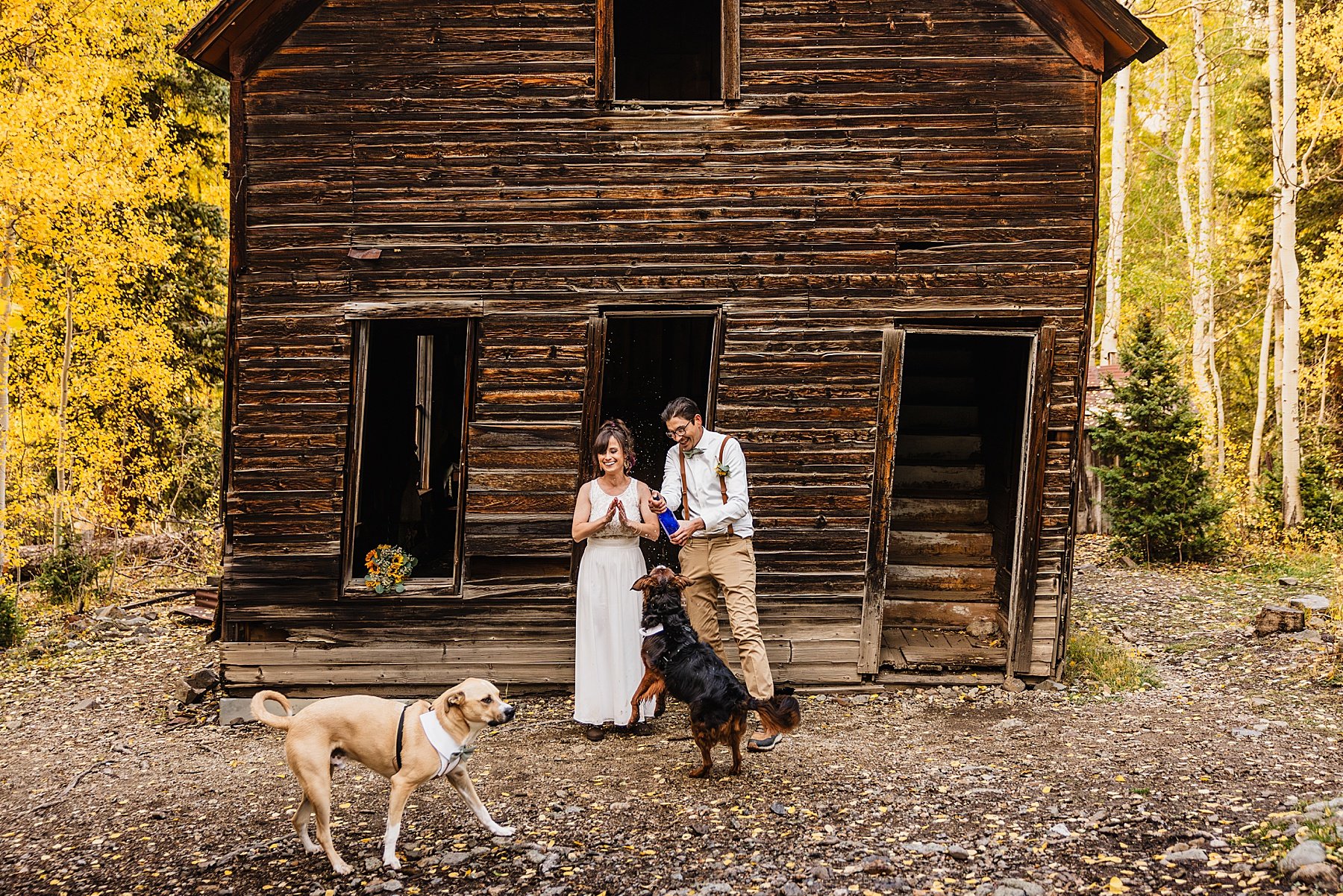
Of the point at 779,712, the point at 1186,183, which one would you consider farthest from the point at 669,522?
the point at 1186,183

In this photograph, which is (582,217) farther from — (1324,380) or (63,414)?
(1324,380)

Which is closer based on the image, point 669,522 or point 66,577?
point 669,522

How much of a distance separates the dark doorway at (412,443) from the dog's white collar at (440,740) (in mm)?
5592

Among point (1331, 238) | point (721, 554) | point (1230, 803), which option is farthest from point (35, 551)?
point (1331, 238)

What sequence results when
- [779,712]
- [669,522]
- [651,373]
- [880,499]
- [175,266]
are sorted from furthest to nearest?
[175,266] < [651,373] < [880,499] < [669,522] < [779,712]

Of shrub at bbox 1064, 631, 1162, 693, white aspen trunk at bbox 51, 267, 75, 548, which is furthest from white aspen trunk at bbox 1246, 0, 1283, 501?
white aspen trunk at bbox 51, 267, 75, 548

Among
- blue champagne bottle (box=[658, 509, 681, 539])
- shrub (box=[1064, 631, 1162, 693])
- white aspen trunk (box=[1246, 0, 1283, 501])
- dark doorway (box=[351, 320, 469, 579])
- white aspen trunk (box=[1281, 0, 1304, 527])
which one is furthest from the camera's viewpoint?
white aspen trunk (box=[1246, 0, 1283, 501])

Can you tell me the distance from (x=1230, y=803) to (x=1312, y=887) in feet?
3.92

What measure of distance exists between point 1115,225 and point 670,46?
42.6 ft

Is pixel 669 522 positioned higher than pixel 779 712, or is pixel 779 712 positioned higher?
pixel 669 522

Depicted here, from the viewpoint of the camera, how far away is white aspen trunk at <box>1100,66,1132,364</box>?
61.4 ft

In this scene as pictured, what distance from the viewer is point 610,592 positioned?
645cm

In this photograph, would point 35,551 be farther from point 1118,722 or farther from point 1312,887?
point 1312,887

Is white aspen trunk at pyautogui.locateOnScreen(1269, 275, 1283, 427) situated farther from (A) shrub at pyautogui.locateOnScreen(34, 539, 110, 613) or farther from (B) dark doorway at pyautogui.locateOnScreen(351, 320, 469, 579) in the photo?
(A) shrub at pyautogui.locateOnScreen(34, 539, 110, 613)
